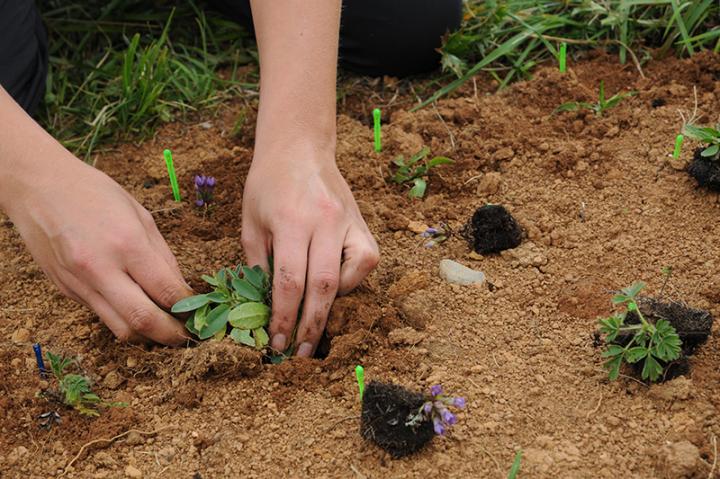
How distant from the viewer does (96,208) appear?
1.87 m

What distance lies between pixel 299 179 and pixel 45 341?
0.71m

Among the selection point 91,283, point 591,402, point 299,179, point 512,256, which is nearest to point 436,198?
point 512,256

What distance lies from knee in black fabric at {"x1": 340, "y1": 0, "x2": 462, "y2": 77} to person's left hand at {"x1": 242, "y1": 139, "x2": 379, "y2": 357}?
100 cm

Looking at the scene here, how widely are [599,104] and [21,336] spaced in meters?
1.71

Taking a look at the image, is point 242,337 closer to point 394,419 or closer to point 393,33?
point 394,419

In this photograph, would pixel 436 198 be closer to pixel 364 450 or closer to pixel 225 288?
pixel 225 288

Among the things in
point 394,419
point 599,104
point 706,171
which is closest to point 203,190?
point 394,419

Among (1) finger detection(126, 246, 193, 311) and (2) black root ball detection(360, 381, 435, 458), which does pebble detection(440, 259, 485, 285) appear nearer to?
(2) black root ball detection(360, 381, 435, 458)

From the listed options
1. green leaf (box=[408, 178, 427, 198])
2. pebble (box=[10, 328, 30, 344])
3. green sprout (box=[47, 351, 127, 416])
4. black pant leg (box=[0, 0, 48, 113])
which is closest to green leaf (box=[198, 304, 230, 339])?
green sprout (box=[47, 351, 127, 416])

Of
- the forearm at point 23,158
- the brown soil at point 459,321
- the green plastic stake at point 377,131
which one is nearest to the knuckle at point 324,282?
the brown soil at point 459,321

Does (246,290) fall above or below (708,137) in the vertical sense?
below

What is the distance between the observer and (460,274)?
216cm

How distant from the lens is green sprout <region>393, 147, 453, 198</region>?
2494 mm

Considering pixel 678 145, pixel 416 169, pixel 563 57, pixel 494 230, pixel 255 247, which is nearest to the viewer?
pixel 255 247
